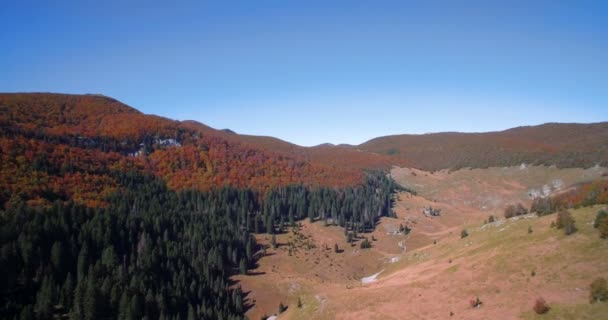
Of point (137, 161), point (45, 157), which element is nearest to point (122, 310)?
point (45, 157)

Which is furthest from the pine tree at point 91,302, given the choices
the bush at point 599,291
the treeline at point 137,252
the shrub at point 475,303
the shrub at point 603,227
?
the shrub at point 603,227

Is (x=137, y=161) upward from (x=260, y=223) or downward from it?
upward

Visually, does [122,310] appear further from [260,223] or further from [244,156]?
[244,156]

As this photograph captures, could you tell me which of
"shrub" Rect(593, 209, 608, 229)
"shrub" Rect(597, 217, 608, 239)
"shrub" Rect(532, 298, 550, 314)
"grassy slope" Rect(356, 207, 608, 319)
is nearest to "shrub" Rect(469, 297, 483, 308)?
"grassy slope" Rect(356, 207, 608, 319)

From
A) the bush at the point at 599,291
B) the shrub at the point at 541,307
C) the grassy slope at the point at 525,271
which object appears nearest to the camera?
the bush at the point at 599,291

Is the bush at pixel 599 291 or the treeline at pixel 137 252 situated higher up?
the bush at pixel 599 291

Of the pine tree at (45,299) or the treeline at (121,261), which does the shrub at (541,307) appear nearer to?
the treeline at (121,261)
